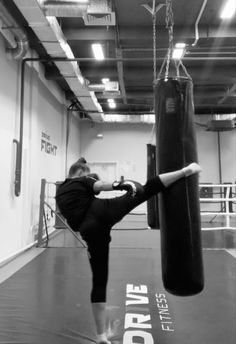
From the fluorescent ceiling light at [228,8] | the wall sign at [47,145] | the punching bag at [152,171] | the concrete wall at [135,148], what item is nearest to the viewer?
the punching bag at [152,171]

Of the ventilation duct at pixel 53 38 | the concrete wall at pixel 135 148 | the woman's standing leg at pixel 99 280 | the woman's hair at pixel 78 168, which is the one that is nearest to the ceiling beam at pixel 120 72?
the ventilation duct at pixel 53 38

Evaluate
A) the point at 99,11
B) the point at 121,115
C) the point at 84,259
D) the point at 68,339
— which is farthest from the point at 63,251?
the point at 121,115

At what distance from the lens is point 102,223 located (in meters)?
2.10

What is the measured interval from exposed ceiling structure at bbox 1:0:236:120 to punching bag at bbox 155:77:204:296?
2.21 metres

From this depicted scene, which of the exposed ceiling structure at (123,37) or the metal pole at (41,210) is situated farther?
the metal pole at (41,210)

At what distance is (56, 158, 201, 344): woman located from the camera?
81.1 inches

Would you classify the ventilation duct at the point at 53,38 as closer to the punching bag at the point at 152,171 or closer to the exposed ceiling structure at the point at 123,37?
the exposed ceiling structure at the point at 123,37

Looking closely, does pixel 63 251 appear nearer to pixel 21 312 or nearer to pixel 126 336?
pixel 21 312

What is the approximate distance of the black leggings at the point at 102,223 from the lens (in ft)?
6.82

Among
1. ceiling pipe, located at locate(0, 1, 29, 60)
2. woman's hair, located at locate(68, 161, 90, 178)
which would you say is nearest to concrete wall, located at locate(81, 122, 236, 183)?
ceiling pipe, located at locate(0, 1, 29, 60)

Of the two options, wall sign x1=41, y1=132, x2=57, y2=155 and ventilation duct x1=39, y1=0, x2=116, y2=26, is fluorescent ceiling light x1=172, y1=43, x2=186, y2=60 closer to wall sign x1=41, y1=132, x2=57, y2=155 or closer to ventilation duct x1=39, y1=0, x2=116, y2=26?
ventilation duct x1=39, y1=0, x2=116, y2=26

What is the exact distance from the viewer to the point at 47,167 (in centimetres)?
721

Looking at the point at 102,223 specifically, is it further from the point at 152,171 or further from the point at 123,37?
the point at 123,37

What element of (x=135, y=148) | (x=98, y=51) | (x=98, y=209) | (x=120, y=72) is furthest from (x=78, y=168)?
(x=135, y=148)
